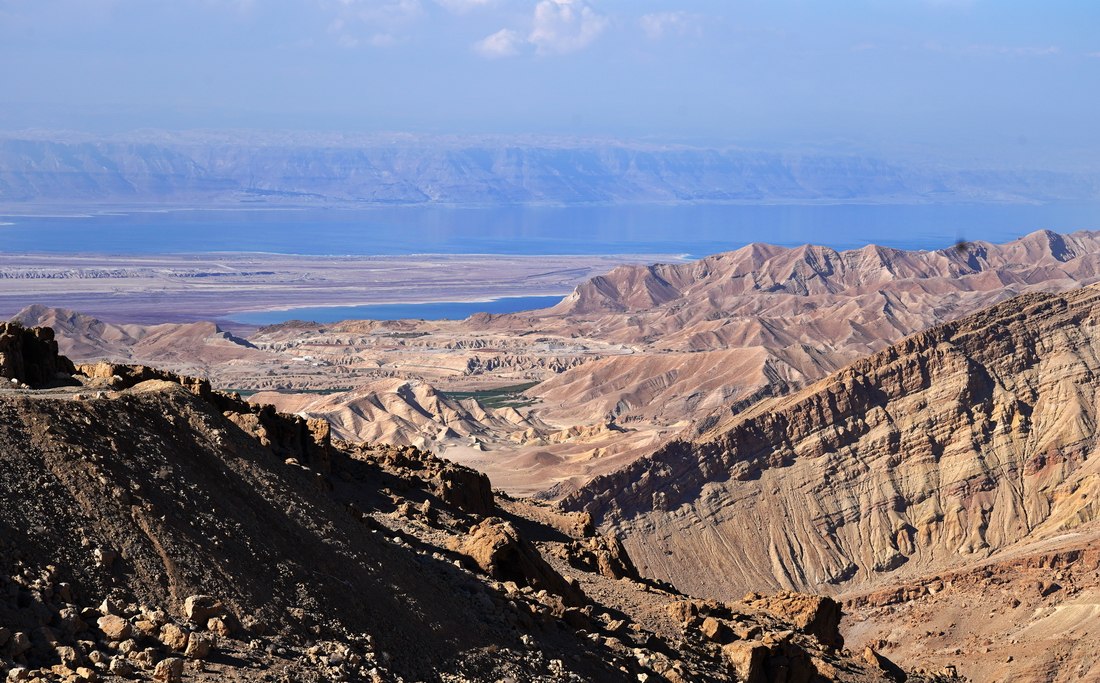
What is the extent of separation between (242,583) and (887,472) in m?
57.5

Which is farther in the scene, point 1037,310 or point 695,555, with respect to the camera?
point 1037,310

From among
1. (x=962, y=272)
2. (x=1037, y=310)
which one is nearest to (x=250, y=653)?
(x=1037, y=310)

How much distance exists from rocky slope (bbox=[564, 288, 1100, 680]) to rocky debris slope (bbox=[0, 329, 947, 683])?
117 feet

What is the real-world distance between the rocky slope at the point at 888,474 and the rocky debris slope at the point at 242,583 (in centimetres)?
3560

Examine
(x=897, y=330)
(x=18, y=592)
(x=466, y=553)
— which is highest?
(x=18, y=592)

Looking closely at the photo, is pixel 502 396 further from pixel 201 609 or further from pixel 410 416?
pixel 201 609

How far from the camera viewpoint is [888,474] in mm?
71188

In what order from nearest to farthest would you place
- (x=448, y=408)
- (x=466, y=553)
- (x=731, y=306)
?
1. (x=466, y=553)
2. (x=448, y=408)
3. (x=731, y=306)

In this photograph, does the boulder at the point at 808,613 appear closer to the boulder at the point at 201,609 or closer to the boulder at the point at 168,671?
the boulder at the point at 201,609

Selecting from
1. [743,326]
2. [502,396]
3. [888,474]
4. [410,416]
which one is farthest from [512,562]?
[743,326]

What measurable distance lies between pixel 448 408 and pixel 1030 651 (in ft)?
213

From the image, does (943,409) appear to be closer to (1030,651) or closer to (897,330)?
(1030,651)

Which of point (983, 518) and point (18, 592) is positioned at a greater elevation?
point (18, 592)

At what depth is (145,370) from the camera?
28.0 meters
